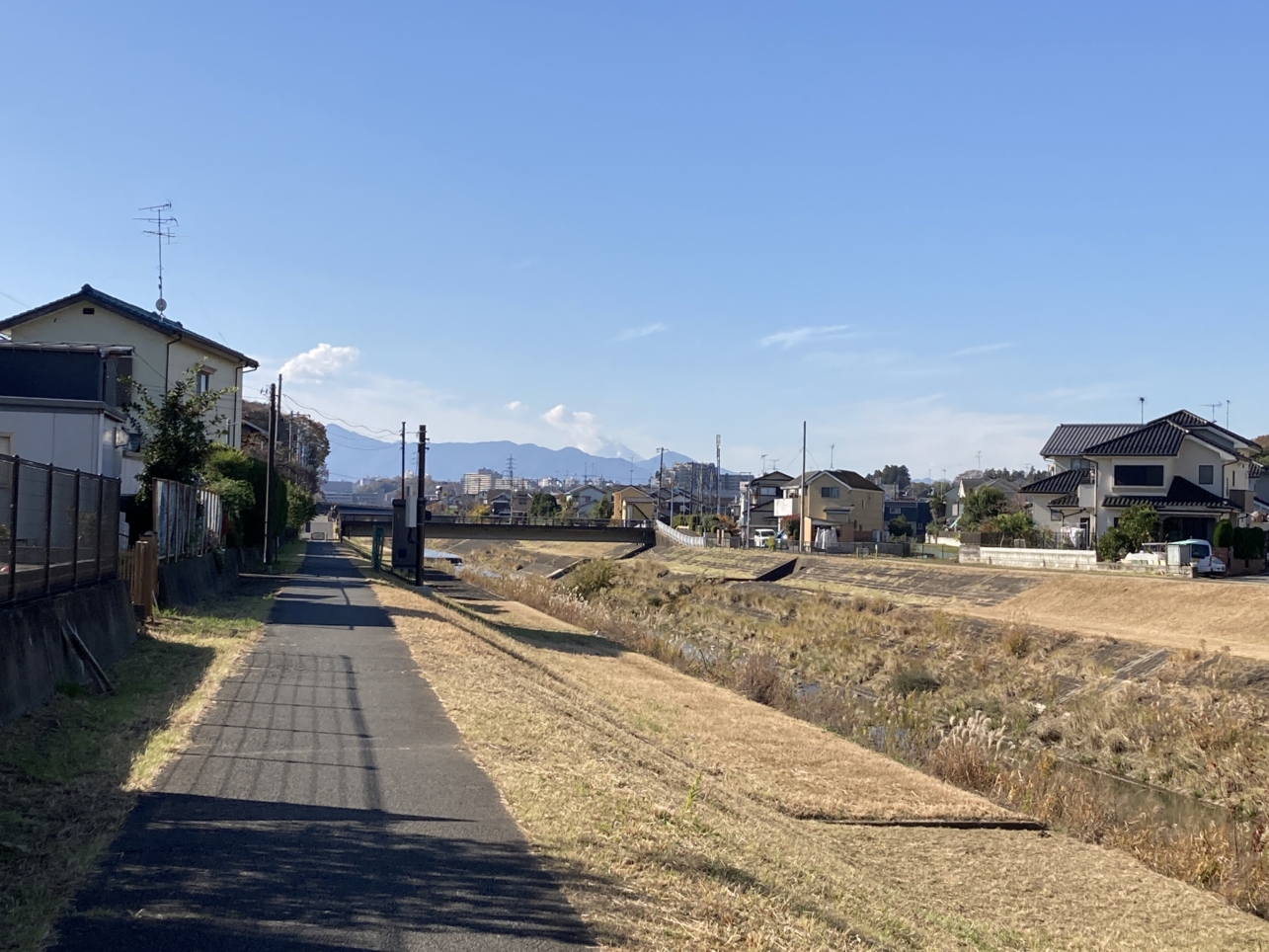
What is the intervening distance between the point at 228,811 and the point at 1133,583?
124ft

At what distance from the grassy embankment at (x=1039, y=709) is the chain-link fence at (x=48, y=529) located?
39.2 feet

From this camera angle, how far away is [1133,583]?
130 feet

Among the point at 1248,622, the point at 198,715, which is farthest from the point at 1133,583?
the point at 198,715

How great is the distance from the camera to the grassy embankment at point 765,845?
6.84 m

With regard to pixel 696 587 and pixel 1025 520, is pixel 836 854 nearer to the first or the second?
pixel 696 587

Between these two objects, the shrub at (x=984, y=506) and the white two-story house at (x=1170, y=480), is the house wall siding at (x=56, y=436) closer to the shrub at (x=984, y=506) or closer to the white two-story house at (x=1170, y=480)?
the white two-story house at (x=1170, y=480)

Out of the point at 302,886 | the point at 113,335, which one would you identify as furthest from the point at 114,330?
the point at 302,886

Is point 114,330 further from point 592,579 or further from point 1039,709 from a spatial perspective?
point 1039,709

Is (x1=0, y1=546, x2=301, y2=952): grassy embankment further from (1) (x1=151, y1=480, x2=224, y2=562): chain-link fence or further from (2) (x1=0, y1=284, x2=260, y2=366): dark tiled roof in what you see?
(2) (x1=0, y1=284, x2=260, y2=366): dark tiled roof

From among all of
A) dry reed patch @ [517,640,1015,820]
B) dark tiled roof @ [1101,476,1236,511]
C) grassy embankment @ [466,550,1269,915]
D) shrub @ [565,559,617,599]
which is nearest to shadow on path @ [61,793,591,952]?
dry reed patch @ [517,640,1015,820]

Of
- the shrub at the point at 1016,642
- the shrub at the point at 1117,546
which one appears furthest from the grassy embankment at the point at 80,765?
the shrub at the point at 1117,546

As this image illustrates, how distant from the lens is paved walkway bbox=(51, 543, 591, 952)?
5.82m

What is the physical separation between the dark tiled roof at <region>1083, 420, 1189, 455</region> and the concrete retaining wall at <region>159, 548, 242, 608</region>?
45.5m

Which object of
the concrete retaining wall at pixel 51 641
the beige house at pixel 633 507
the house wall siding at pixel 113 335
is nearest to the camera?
the concrete retaining wall at pixel 51 641
